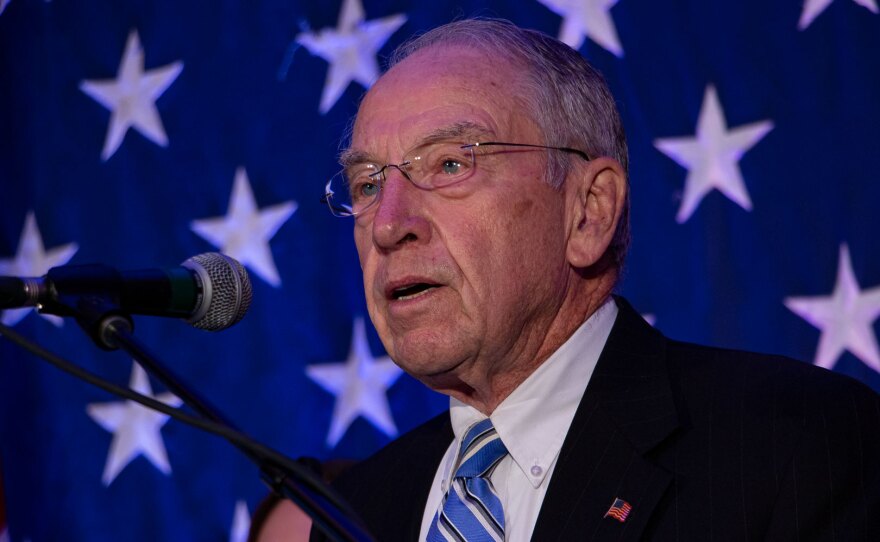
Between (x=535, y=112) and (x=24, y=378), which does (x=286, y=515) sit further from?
(x=535, y=112)

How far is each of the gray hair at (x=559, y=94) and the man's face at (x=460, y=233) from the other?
1.6 inches

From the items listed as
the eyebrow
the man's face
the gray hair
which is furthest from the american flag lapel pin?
the eyebrow

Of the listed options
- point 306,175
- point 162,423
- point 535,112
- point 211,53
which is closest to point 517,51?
point 535,112

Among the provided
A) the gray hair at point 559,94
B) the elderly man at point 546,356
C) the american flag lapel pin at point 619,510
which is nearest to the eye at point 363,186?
the elderly man at point 546,356

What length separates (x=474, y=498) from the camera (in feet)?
7.25

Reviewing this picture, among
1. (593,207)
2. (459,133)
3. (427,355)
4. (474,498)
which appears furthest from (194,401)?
(593,207)

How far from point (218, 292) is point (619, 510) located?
849 mm

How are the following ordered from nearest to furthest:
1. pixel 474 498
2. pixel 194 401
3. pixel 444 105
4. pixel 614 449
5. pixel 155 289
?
1. pixel 194 401
2. pixel 155 289
3. pixel 614 449
4. pixel 474 498
5. pixel 444 105

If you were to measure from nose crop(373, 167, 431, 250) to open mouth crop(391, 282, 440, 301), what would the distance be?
9 centimetres

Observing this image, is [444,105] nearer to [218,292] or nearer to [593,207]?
[593,207]

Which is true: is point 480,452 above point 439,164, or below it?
below

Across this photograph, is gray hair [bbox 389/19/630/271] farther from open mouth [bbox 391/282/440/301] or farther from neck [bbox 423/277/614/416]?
open mouth [bbox 391/282/440/301]

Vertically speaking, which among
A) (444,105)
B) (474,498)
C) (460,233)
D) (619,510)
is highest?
(444,105)

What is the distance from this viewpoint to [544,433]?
2232 mm
